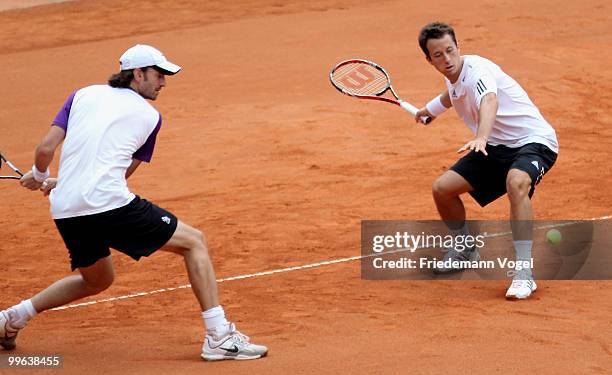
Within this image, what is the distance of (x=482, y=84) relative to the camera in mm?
8891

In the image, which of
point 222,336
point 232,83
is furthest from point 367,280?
point 232,83

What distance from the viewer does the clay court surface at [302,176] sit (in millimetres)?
7922

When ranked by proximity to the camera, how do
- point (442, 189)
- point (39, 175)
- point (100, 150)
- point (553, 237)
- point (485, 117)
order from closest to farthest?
point (100, 150) < point (39, 175) < point (485, 117) < point (442, 189) < point (553, 237)

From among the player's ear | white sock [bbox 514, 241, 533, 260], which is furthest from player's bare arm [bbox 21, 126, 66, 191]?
white sock [bbox 514, 241, 533, 260]

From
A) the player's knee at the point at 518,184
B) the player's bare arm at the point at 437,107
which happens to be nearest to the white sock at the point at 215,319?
the player's knee at the point at 518,184

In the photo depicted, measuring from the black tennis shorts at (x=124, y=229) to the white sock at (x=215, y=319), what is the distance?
526 mm

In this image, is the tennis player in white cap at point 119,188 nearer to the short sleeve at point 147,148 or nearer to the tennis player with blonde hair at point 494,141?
the short sleeve at point 147,148

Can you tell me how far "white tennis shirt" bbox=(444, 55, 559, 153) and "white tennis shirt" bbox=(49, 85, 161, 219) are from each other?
2628mm

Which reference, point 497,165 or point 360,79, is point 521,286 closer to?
point 497,165

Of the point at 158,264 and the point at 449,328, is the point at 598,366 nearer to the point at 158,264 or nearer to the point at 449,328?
the point at 449,328

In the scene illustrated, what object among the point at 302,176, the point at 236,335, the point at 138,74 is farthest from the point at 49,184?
the point at 302,176

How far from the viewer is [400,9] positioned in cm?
1988

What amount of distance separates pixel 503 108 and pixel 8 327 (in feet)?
13.1

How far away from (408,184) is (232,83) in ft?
15.1
